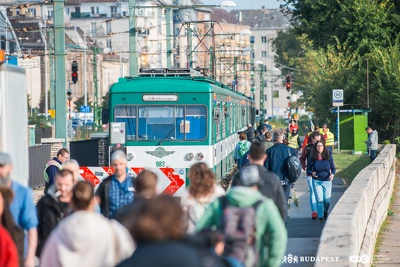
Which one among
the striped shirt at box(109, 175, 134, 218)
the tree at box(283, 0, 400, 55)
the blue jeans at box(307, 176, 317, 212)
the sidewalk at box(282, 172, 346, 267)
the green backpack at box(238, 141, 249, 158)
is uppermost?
the tree at box(283, 0, 400, 55)

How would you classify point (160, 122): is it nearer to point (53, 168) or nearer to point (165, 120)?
point (165, 120)

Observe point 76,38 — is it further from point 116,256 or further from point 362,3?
point 116,256

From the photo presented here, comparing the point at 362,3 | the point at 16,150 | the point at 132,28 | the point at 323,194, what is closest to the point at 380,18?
the point at 362,3

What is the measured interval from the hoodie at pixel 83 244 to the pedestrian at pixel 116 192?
11.9ft

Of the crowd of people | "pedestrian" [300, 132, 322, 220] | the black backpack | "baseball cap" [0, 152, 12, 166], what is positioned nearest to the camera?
the crowd of people

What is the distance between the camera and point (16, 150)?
34.8ft

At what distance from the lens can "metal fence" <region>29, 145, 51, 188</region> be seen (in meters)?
28.3

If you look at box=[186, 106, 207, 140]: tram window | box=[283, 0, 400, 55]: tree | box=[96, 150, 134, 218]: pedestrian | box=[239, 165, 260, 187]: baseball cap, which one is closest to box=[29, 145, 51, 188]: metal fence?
box=[186, 106, 207, 140]: tram window

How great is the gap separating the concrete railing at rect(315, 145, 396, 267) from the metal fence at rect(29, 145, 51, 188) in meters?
10.1

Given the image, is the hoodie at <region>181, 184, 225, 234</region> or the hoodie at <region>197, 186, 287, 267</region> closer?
the hoodie at <region>197, 186, 287, 267</region>

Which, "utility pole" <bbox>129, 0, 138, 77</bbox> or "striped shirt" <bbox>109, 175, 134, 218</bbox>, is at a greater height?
"utility pole" <bbox>129, 0, 138, 77</bbox>

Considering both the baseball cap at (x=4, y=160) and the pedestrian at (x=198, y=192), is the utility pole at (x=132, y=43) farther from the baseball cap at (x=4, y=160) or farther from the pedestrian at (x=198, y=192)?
the pedestrian at (x=198, y=192)

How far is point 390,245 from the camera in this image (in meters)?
16.4

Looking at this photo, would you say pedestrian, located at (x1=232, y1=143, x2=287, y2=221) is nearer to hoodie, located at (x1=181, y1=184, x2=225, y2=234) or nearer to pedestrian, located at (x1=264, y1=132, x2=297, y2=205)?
hoodie, located at (x1=181, y1=184, x2=225, y2=234)
